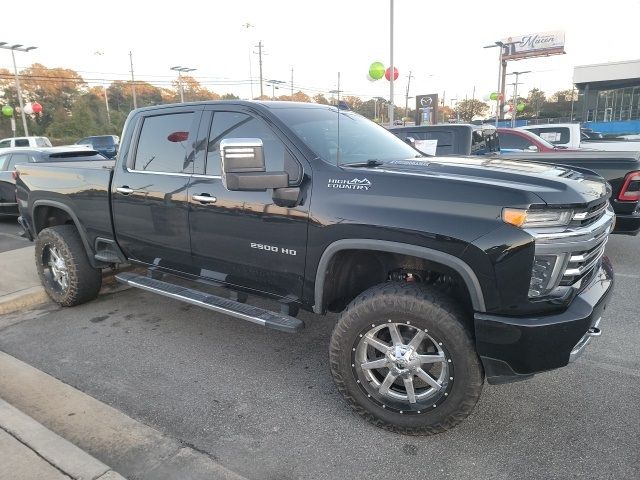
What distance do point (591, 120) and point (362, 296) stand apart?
5196cm

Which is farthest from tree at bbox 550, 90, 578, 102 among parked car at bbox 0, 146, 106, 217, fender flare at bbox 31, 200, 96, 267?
fender flare at bbox 31, 200, 96, 267

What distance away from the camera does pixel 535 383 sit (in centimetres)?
337

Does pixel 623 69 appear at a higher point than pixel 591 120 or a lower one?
higher

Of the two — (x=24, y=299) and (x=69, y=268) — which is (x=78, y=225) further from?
(x=24, y=299)

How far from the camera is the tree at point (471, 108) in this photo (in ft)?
303

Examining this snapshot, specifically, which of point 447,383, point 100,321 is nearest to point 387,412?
point 447,383

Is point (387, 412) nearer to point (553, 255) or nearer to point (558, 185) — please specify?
point (553, 255)

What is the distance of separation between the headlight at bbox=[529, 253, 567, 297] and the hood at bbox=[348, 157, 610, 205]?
0.90ft

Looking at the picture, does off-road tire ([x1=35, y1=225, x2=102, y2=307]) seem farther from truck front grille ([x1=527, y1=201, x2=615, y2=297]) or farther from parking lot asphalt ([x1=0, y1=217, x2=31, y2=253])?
truck front grille ([x1=527, y1=201, x2=615, y2=297])

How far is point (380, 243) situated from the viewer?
2.70m

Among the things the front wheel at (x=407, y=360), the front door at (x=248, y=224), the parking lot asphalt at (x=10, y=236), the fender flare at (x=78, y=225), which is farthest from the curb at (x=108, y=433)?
the parking lot asphalt at (x=10, y=236)

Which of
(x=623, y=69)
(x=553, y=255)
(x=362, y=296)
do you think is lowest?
(x=362, y=296)

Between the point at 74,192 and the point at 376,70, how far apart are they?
644 inches

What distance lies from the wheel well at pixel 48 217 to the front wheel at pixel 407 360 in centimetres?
367
